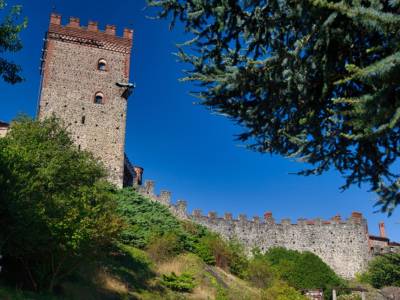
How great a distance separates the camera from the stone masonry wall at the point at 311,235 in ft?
119

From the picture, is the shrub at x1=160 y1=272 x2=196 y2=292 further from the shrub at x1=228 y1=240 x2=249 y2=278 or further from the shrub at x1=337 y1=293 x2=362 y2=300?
the shrub at x1=337 y1=293 x2=362 y2=300

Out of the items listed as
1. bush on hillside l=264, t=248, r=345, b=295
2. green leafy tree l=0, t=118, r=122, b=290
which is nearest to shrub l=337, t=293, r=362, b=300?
bush on hillside l=264, t=248, r=345, b=295

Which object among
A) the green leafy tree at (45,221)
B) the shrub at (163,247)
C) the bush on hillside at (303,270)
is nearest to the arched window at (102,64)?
the shrub at (163,247)

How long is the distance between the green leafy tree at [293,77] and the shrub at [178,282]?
607 inches

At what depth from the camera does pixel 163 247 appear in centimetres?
2659

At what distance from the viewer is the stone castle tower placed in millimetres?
33688

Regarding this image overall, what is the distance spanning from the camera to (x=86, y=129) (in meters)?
33.9

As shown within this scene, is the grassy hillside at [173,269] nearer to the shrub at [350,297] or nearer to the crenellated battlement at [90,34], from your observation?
the shrub at [350,297]

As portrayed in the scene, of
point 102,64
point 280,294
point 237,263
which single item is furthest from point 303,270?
point 102,64

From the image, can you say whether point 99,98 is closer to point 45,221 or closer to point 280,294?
point 280,294

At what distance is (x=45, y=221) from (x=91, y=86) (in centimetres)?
2033

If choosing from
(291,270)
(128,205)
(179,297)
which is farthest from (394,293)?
(128,205)

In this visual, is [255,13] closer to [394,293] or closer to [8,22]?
[8,22]

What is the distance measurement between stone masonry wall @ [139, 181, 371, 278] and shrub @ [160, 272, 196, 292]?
12.2 m
